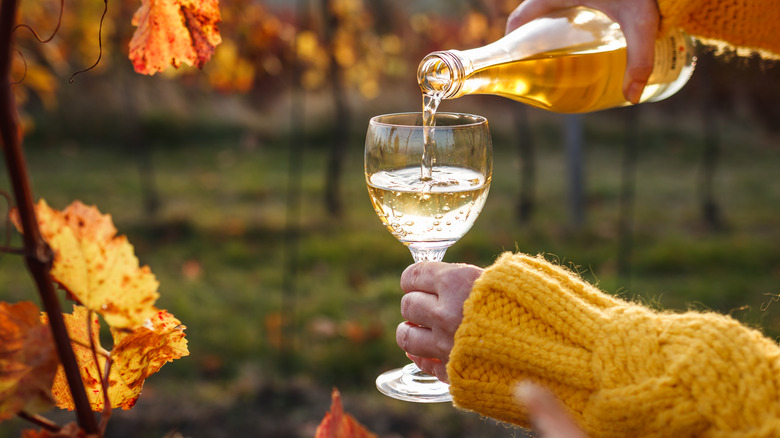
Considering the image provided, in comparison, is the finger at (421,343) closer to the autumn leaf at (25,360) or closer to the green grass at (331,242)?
the autumn leaf at (25,360)

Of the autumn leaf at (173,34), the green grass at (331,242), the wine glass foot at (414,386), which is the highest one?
the autumn leaf at (173,34)

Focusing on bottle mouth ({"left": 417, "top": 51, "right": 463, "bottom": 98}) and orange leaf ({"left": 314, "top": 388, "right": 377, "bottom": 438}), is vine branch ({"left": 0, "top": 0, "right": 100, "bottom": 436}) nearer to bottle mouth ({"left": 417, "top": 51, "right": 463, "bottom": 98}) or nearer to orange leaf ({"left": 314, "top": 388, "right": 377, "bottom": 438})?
orange leaf ({"left": 314, "top": 388, "right": 377, "bottom": 438})

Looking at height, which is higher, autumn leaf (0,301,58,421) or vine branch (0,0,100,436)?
vine branch (0,0,100,436)

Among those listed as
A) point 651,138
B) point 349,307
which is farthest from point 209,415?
point 651,138

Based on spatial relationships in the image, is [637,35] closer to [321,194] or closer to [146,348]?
[146,348]

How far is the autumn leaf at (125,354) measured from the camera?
586 mm

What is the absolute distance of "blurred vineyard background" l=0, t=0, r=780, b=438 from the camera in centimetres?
375

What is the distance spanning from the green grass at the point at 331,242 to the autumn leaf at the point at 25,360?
2462 millimetres

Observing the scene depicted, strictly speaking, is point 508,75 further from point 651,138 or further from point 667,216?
point 651,138

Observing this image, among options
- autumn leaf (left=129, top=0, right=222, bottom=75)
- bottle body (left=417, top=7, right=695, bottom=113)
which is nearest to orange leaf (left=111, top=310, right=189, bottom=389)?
autumn leaf (left=129, top=0, right=222, bottom=75)

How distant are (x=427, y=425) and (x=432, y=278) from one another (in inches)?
91.7

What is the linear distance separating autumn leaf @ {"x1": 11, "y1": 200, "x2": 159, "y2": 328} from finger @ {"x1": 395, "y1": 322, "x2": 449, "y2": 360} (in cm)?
58

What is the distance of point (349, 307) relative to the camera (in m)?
4.50

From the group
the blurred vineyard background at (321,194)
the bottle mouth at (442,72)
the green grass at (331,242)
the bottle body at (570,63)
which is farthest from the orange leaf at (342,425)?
A: the green grass at (331,242)
